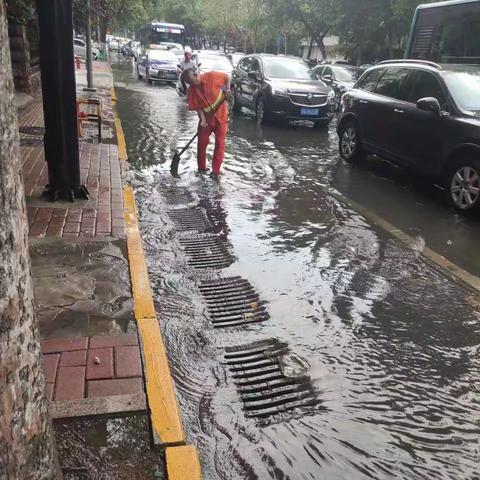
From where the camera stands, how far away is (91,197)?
621cm

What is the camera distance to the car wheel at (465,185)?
21.3ft

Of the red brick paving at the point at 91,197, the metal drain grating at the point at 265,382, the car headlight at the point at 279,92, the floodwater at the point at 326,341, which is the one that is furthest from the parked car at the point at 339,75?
the metal drain grating at the point at 265,382

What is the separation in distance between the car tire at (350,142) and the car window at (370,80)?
642mm

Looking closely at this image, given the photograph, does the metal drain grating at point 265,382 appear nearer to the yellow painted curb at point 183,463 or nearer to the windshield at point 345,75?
the yellow painted curb at point 183,463

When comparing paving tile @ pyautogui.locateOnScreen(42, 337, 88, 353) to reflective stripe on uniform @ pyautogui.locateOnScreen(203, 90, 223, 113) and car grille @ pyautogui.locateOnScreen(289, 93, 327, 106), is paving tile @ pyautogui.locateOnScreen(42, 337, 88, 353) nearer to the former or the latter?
reflective stripe on uniform @ pyautogui.locateOnScreen(203, 90, 223, 113)

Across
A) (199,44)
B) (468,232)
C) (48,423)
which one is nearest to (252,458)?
(48,423)

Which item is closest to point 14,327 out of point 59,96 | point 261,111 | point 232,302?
point 232,302

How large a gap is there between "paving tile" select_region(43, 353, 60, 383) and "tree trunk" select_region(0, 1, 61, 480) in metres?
1.31

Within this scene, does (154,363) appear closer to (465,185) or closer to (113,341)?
(113,341)

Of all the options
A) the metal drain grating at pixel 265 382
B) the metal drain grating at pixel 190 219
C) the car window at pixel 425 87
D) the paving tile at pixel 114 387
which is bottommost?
the metal drain grating at pixel 190 219

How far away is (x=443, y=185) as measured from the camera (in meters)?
7.19

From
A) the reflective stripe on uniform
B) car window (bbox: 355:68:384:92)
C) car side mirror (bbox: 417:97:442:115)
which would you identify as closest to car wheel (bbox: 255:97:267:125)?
car window (bbox: 355:68:384:92)

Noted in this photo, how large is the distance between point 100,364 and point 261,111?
35.6ft

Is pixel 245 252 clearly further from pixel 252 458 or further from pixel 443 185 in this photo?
pixel 443 185
